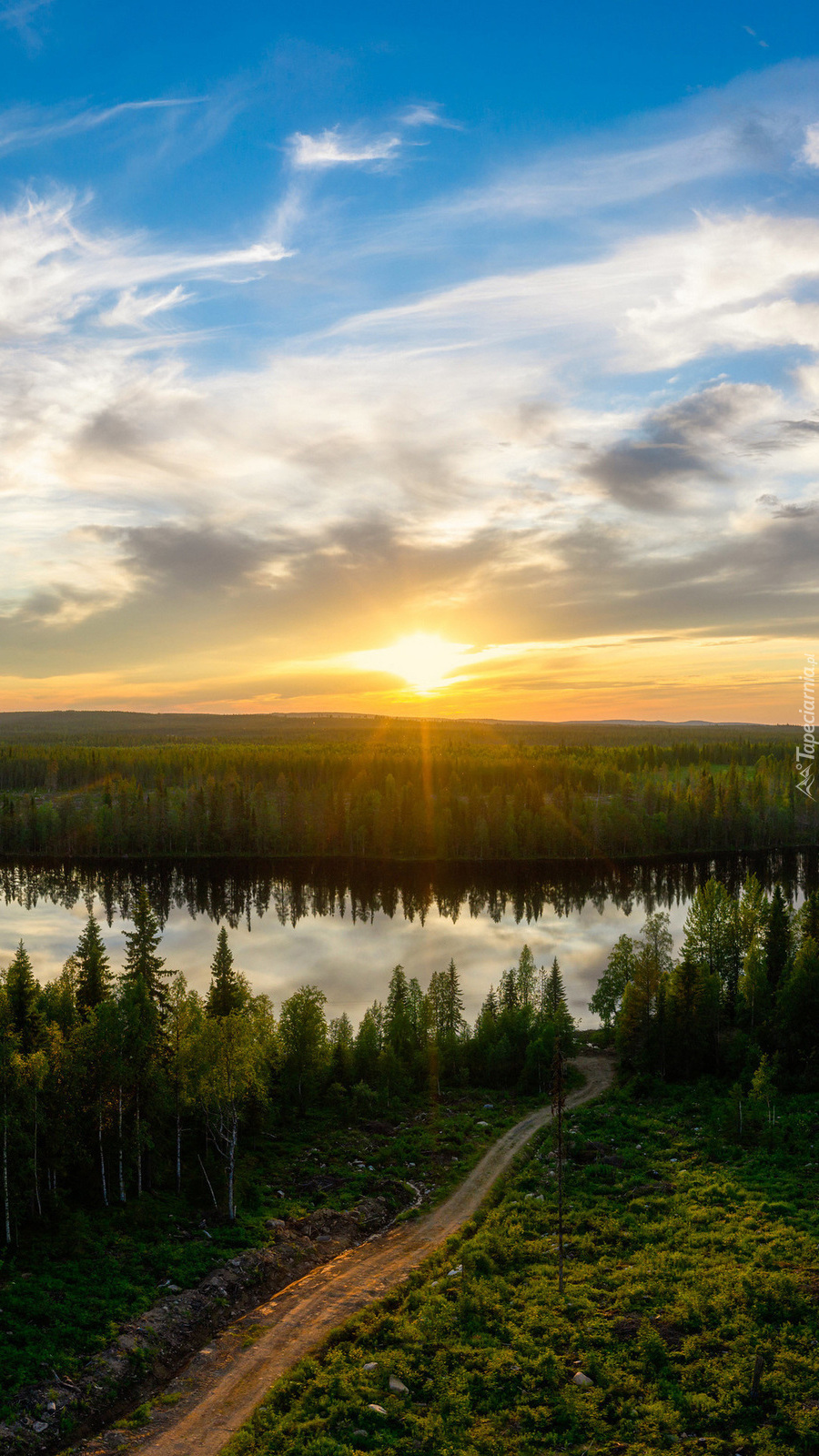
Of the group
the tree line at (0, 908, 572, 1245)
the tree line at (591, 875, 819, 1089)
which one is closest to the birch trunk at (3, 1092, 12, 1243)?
the tree line at (0, 908, 572, 1245)

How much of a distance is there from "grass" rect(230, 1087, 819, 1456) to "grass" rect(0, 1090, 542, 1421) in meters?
7.75

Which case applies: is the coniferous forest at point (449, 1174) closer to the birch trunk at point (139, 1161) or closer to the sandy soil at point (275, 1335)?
the birch trunk at point (139, 1161)

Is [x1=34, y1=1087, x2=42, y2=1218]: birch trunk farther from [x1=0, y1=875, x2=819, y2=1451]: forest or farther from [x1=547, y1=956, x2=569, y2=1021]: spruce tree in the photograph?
[x1=547, y1=956, x2=569, y2=1021]: spruce tree

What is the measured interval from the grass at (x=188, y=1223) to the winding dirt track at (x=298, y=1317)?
3217mm

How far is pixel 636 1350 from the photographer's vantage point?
23828 mm

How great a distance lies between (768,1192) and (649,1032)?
2179 cm

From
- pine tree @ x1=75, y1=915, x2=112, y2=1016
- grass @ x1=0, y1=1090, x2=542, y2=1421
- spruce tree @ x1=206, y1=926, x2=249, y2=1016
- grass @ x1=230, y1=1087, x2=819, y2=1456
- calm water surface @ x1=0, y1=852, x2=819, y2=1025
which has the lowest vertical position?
calm water surface @ x1=0, y1=852, x2=819, y2=1025

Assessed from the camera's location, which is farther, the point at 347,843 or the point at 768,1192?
the point at 347,843

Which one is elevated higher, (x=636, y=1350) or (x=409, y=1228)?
(x=636, y=1350)

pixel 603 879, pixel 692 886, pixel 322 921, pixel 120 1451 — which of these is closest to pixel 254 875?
pixel 322 921

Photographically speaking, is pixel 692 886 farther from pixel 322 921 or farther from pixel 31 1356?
pixel 31 1356

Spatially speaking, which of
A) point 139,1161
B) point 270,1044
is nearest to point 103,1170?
point 139,1161

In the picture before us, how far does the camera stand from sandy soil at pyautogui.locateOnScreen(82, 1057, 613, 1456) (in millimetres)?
23375

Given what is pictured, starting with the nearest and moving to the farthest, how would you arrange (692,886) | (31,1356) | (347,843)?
(31,1356) → (692,886) → (347,843)
